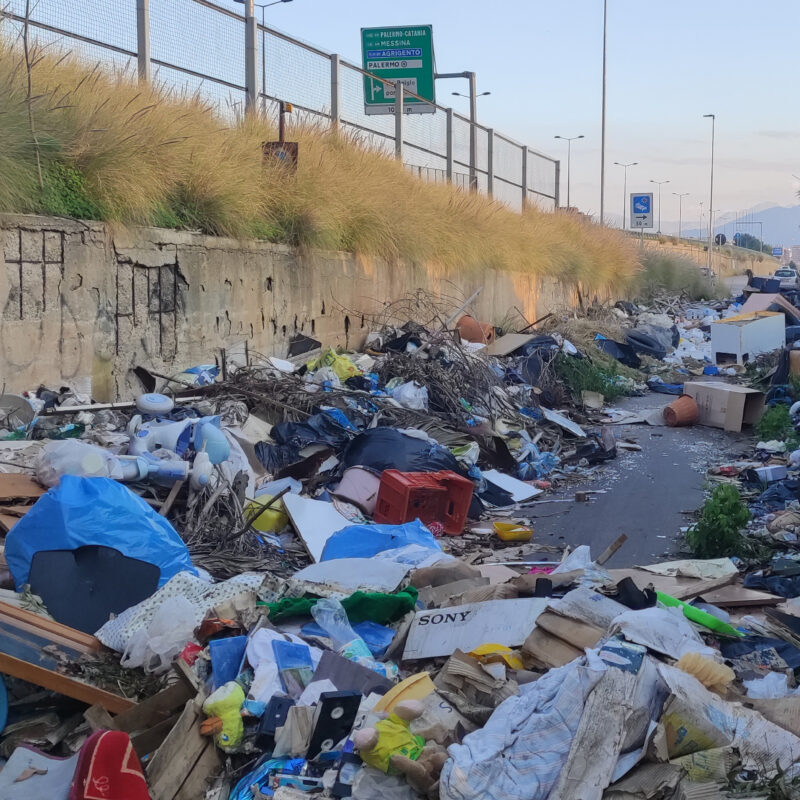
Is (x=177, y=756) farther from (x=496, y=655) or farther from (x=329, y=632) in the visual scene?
(x=496, y=655)

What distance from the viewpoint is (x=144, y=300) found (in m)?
8.09

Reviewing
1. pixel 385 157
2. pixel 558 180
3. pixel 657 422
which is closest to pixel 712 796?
pixel 657 422

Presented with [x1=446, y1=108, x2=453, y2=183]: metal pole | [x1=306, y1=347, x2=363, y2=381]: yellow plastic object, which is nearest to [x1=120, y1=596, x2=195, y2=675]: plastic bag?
[x1=306, y1=347, x2=363, y2=381]: yellow plastic object

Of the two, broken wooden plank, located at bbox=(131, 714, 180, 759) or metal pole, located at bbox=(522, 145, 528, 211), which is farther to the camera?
metal pole, located at bbox=(522, 145, 528, 211)

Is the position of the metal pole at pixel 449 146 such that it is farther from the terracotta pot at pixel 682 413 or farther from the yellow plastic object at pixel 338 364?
the yellow plastic object at pixel 338 364

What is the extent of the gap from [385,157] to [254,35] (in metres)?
3.83

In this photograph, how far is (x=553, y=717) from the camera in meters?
3.13

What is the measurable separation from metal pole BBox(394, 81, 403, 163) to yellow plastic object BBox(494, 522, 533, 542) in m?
10.1

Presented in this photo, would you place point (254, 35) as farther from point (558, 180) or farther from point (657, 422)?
point (558, 180)

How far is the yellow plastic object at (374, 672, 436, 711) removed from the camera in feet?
11.2

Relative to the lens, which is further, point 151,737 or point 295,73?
point 295,73

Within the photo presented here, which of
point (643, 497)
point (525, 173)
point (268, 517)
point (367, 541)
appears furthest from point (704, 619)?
point (525, 173)

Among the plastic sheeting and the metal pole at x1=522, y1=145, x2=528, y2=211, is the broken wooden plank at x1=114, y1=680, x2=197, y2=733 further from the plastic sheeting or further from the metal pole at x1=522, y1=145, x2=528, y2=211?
the metal pole at x1=522, y1=145, x2=528, y2=211

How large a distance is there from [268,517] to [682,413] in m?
6.70
